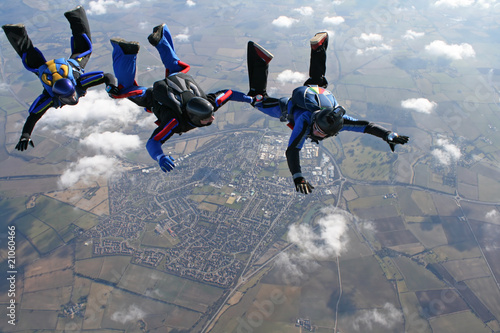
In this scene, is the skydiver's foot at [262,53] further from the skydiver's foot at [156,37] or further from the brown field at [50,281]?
the brown field at [50,281]

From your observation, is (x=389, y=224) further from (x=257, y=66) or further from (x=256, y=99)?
(x=257, y=66)

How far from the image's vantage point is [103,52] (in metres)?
89.6

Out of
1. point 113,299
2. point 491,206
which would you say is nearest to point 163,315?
point 113,299

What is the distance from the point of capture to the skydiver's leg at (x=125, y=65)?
8898 millimetres

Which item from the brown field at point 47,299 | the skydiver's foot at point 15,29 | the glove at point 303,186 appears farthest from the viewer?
the brown field at point 47,299

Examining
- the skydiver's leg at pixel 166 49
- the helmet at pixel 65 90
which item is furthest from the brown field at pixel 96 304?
the skydiver's leg at pixel 166 49

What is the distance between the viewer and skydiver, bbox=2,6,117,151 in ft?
27.3

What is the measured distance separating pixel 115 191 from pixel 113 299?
63.0ft

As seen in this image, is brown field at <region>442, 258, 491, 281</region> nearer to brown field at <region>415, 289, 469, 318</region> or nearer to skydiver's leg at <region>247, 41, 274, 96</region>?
brown field at <region>415, 289, 469, 318</region>

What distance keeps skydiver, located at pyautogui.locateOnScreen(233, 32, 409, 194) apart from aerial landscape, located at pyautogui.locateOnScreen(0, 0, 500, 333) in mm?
28911

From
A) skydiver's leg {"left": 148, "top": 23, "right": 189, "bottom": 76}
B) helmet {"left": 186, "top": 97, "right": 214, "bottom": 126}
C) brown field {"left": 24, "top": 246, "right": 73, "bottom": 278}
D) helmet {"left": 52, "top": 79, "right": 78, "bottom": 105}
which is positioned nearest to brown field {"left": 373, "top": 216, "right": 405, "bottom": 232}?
skydiver's leg {"left": 148, "top": 23, "right": 189, "bottom": 76}

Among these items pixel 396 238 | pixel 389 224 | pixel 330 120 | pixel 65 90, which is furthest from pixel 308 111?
pixel 389 224

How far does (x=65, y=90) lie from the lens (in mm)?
8281

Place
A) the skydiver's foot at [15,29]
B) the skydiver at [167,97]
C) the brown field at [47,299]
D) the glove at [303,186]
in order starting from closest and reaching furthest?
the glove at [303,186] < the skydiver at [167,97] < the skydiver's foot at [15,29] < the brown field at [47,299]
